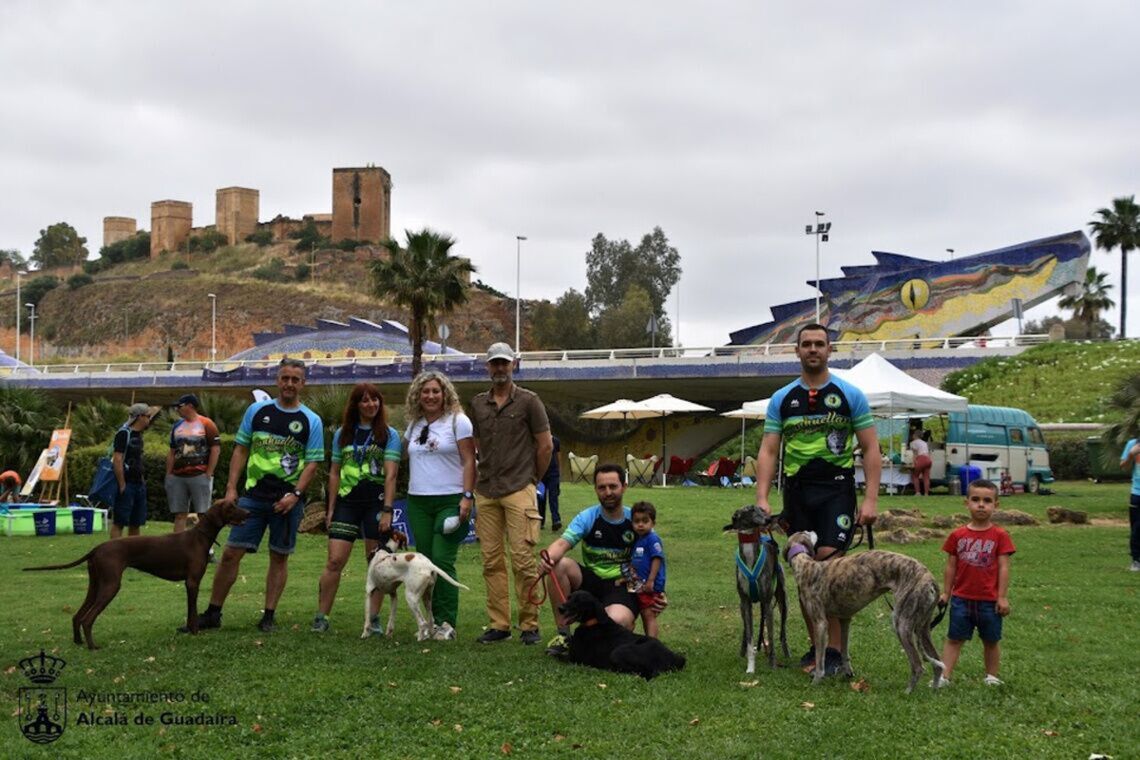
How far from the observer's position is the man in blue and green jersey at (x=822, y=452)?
6418 millimetres

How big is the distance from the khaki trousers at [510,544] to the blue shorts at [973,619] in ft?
8.56

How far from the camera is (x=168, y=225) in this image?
136750 mm

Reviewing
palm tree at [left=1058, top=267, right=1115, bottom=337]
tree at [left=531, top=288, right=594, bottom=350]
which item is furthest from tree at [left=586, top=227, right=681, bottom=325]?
palm tree at [left=1058, top=267, right=1115, bottom=337]

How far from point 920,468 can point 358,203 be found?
111586 mm

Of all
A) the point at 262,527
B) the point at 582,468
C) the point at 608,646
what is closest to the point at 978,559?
the point at 608,646

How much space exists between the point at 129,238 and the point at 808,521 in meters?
150

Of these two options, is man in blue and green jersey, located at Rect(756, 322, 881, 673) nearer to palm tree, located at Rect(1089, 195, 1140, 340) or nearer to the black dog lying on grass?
the black dog lying on grass

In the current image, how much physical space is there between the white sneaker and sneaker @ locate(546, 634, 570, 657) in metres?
0.92

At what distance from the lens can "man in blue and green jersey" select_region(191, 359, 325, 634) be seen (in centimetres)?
777

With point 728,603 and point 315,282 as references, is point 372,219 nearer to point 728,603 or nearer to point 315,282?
point 315,282

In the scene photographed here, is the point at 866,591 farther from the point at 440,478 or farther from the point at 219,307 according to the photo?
the point at 219,307

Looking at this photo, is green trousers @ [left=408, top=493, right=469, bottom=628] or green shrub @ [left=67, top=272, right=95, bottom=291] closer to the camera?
green trousers @ [left=408, top=493, right=469, bottom=628]

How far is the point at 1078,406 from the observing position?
36.0 meters

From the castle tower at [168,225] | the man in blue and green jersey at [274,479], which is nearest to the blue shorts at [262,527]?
the man in blue and green jersey at [274,479]
